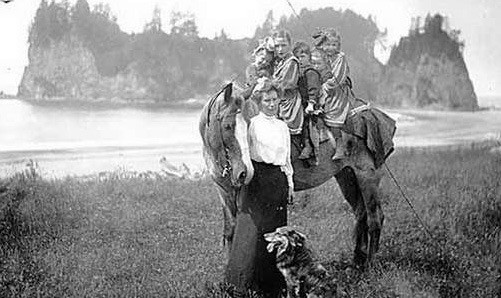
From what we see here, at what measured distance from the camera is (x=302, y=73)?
2705 millimetres

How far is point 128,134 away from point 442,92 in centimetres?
145

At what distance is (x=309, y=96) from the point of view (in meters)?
2.74

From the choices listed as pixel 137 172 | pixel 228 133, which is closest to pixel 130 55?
pixel 137 172

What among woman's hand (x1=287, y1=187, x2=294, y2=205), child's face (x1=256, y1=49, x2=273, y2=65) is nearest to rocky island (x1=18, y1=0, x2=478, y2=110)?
child's face (x1=256, y1=49, x2=273, y2=65)

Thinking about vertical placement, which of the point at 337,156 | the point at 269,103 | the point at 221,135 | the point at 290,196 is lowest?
the point at 290,196

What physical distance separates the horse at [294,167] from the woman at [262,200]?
0.05 meters

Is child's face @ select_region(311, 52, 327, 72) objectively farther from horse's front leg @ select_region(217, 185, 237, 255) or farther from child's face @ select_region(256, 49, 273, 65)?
horse's front leg @ select_region(217, 185, 237, 255)

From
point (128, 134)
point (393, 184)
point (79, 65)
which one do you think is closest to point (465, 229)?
point (393, 184)

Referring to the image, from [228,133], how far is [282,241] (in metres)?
0.44

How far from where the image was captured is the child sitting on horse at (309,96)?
8.91 ft

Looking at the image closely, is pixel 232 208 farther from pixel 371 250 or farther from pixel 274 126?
pixel 371 250

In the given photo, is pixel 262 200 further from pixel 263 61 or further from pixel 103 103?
pixel 103 103

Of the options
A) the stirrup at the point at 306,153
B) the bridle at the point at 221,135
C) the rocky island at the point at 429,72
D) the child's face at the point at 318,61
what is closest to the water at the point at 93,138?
the bridle at the point at 221,135

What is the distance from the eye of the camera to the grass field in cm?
262
